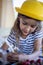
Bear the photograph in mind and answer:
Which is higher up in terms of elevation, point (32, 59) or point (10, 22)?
point (10, 22)

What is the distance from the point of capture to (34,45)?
613mm

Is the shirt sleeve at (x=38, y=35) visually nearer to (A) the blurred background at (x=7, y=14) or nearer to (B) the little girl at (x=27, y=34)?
(B) the little girl at (x=27, y=34)

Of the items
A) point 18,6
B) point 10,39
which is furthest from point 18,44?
point 18,6

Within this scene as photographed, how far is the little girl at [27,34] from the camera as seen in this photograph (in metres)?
0.57

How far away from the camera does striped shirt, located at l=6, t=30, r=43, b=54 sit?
0.62m

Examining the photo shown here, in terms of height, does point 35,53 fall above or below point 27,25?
below

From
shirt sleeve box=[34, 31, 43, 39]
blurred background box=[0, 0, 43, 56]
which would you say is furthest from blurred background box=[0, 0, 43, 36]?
shirt sleeve box=[34, 31, 43, 39]

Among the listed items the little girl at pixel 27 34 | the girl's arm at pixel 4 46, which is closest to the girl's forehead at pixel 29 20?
the little girl at pixel 27 34

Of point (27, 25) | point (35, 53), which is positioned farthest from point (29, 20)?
point (35, 53)

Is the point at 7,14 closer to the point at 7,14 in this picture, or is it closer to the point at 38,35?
the point at 7,14

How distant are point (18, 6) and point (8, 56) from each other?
190mm

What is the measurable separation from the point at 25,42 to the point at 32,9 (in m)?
0.14

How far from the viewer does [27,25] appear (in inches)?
23.0

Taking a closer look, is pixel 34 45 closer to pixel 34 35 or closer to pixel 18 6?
pixel 34 35
